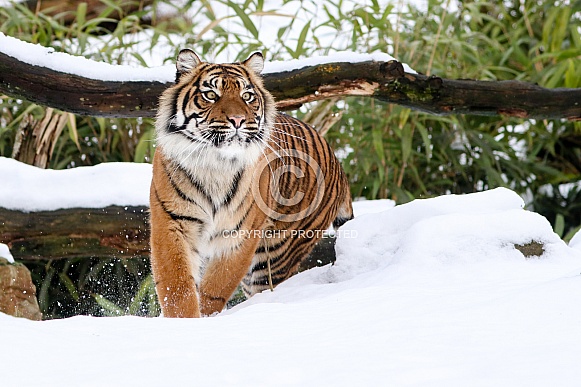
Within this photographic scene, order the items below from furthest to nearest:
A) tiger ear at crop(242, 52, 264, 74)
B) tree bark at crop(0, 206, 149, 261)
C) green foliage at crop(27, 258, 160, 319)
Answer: green foliage at crop(27, 258, 160, 319) → tree bark at crop(0, 206, 149, 261) → tiger ear at crop(242, 52, 264, 74)

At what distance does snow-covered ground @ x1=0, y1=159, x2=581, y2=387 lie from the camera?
5.02ft

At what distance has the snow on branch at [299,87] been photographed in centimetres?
322

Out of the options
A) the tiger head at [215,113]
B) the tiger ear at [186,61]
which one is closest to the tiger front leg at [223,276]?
the tiger head at [215,113]

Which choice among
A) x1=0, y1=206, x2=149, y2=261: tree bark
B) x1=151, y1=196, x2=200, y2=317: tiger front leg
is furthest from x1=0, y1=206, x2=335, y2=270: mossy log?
x1=151, y1=196, x2=200, y2=317: tiger front leg

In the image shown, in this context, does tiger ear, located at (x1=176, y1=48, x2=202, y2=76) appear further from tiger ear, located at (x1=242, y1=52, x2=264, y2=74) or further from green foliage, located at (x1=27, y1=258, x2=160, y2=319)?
green foliage, located at (x1=27, y1=258, x2=160, y2=319)

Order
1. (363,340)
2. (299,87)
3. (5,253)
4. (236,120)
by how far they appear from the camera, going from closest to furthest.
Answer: (363,340), (236,120), (5,253), (299,87)

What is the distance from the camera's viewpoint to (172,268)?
115 inches

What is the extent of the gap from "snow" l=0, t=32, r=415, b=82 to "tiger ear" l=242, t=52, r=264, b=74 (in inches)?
12.5

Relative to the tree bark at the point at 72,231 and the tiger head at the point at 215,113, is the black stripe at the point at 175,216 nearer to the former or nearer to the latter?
the tiger head at the point at 215,113

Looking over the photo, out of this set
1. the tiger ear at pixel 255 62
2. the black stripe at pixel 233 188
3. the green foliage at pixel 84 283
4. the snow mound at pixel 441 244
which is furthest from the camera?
the green foliage at pixel 84 283

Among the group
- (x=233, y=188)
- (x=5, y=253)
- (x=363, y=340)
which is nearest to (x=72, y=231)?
(x=5, y=253)

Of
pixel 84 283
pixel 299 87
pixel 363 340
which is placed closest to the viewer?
pixel 363 340

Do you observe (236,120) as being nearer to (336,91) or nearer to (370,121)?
(336,91)

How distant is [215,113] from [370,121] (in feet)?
7.01
